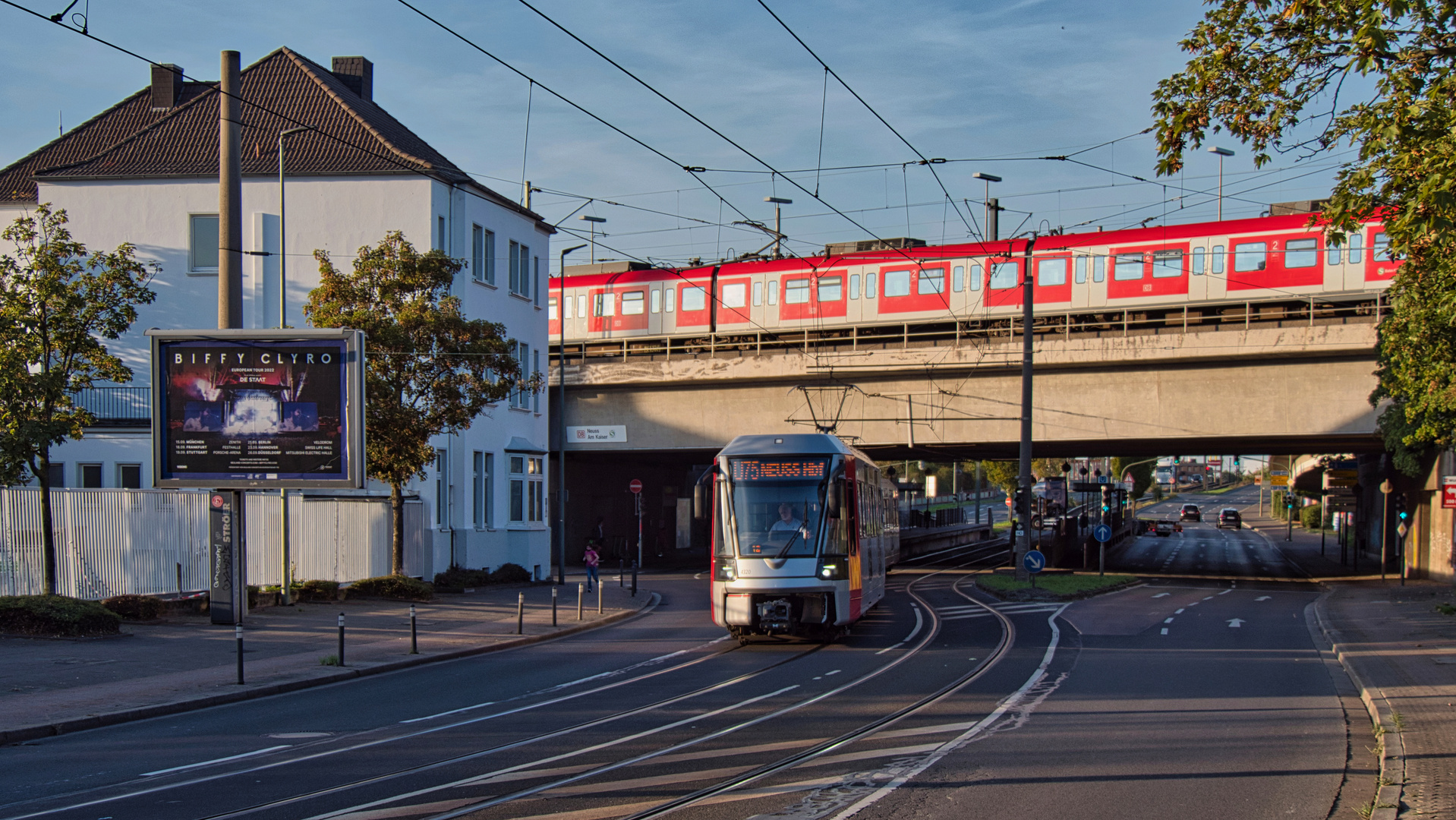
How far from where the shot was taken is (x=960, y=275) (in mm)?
39438

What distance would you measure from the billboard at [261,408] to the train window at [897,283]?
2191 centimetres

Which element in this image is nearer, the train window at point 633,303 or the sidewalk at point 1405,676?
the sidewalk at point 1405,676

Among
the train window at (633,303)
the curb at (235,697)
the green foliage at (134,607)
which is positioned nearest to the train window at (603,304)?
the train window at (633,303)

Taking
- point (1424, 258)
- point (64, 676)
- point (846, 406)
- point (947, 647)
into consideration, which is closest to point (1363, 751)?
point (1424, 258)

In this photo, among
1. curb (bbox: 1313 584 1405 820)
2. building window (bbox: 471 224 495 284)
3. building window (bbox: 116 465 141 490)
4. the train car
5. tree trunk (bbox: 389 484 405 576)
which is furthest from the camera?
building window (bbox: 471 224 495 284)

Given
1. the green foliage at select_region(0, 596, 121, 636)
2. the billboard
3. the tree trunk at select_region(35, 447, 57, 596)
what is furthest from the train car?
the tree trunk at select_region(35, 447, 57, 596)

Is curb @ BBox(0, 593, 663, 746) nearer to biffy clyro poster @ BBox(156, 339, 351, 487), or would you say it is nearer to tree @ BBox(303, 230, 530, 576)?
biffy clyro poster @ BBox(156, 339, 351, 487)

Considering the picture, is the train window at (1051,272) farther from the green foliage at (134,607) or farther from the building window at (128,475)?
the building window at (128,475)

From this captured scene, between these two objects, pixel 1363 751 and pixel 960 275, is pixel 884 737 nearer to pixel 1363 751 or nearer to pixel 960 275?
pixel 1363 751

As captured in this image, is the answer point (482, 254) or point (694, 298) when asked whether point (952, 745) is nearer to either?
point (482, 254)

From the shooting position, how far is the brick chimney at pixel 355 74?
4269 cm

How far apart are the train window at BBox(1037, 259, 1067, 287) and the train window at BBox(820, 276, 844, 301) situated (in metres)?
6.58

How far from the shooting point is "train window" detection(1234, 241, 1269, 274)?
1382 inches

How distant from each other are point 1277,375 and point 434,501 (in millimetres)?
25086
